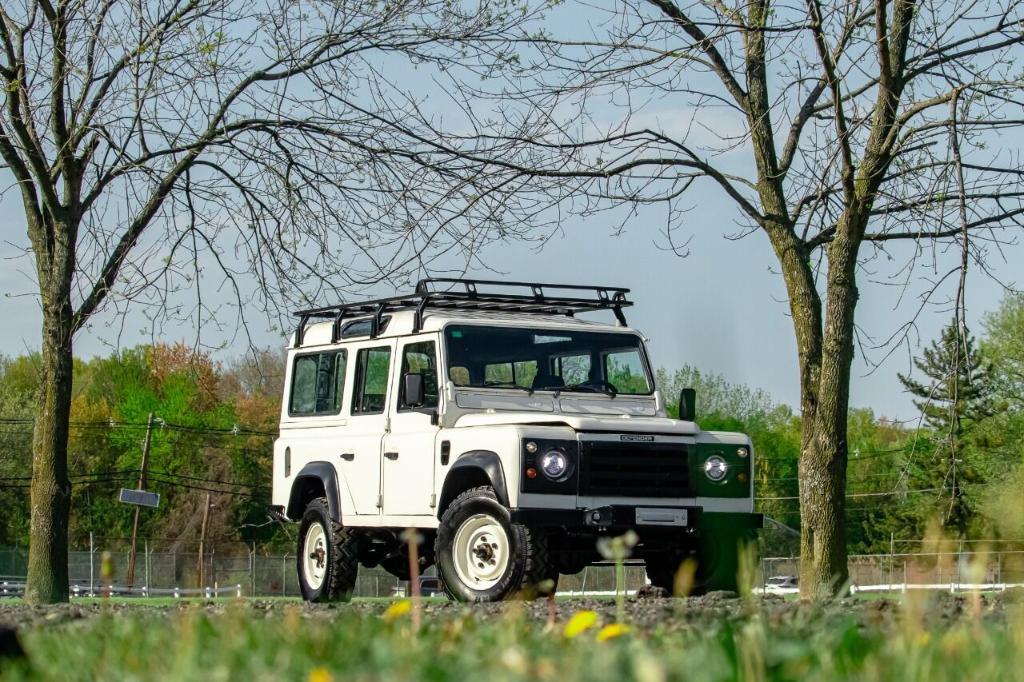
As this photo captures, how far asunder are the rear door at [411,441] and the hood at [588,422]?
1.21 ft

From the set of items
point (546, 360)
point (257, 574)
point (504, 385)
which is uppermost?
point (546, 360)

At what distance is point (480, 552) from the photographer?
11.8 m

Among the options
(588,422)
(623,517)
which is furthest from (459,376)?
(623,517)

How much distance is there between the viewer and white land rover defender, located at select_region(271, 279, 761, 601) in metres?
11.8

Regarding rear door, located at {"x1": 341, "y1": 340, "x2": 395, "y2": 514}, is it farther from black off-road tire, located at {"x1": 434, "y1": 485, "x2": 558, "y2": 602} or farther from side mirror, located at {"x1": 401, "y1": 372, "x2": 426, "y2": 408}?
black off-road tire, located at {"x1": 434, "y1": 485, "x2": 558, "y2": 602}

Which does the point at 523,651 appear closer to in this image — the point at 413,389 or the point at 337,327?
the point at 413,389

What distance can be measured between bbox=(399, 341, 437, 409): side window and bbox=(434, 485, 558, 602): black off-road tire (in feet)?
3.72

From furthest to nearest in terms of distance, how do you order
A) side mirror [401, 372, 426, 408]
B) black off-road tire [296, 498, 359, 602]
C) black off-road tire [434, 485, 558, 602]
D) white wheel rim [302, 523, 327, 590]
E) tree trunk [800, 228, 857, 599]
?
white wheel rim [302, 523, 327, 590]
black off-road tire [296, 498, 359, 602]
tree trunk [800, 228, 857, 599]
side mirror [401, 372, 426, 408]
black off-road tire [434, 485, 558, 602]

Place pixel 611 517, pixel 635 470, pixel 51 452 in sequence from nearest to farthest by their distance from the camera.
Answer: pixel 611 517 → pixel 635 470 → pixel 51 452

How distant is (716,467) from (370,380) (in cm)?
334

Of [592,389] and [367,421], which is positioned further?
[367,421]

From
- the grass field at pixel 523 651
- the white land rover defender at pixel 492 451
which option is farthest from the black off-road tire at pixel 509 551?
the grass field at pixel 523 651

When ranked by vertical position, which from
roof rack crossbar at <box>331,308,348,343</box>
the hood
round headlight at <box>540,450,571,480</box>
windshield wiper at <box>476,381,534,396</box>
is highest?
roof rack crossbar at <box>331,308,348,343</box>

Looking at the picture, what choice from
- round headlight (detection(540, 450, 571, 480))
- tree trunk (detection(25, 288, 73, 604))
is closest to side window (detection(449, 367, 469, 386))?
round headlight (detection(540, 450, 571, 480))
